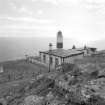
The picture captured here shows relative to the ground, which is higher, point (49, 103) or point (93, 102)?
point (93, 102)

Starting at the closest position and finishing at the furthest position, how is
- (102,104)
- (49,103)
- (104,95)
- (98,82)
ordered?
(102,104)
(104,95)
(49,103)
(98,82)

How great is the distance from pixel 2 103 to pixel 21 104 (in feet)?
9.88

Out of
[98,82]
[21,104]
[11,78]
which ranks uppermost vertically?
[98,82]

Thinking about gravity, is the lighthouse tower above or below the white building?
above

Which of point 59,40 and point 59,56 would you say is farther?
point 59,40

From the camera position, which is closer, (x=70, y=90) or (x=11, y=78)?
(x=70, y=90)

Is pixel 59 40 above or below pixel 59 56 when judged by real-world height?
above

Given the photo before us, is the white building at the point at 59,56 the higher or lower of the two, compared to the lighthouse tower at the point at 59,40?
lower

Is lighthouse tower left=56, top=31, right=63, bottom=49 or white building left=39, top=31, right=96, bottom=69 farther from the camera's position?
lighthouse tower left=56, top=31, right=63, bottom=49

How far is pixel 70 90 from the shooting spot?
8.80 m

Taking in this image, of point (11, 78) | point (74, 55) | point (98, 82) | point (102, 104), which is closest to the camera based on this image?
point (102, 104)

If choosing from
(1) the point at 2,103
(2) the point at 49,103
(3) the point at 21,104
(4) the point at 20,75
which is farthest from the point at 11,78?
(2) the point at 49,103

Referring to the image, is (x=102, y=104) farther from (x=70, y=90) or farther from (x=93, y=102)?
(x=70, y=90)

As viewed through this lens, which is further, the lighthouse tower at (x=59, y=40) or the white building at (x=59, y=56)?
the lighthouse tower at (x=59, y=40)
